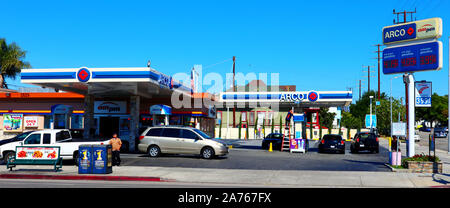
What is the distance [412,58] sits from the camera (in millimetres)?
19391

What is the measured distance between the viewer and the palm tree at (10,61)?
4412 centimetres

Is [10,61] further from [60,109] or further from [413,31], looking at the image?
[413,31]

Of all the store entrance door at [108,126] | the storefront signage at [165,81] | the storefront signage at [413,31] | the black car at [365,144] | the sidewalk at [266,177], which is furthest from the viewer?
the store entrance door at [108,126]

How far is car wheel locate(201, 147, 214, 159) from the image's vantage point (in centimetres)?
2184

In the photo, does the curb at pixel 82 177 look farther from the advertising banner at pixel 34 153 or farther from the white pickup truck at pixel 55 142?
the white pickup truck at pixel 55 142

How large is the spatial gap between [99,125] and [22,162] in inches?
650

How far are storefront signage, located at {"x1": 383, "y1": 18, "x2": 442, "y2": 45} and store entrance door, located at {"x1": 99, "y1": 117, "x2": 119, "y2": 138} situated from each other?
2157cm

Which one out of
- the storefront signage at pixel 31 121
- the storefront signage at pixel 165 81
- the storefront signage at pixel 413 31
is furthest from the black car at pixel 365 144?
the storefront signage at pixel 31 121

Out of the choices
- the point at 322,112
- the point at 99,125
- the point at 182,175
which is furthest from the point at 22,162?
the point at 322,112

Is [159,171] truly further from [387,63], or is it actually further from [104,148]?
[387,63]

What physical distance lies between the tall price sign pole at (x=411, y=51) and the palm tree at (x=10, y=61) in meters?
40.4

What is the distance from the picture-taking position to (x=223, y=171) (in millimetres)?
17094

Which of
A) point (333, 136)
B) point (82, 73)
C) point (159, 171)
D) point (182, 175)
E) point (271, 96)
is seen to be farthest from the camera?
point (271, 96)
